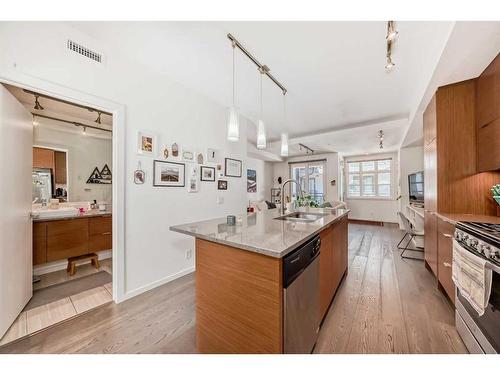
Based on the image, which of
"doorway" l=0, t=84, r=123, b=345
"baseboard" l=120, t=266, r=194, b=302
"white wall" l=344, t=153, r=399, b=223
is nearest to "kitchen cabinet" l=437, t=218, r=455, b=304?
"baseboard" l=120, t=266, r=194, b=302

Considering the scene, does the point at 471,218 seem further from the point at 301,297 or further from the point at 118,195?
the point at 118,195

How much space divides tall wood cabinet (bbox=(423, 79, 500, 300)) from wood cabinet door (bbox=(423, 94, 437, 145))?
0.5 inches

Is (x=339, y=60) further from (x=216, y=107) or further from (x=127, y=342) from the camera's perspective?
(x=127, y=342)

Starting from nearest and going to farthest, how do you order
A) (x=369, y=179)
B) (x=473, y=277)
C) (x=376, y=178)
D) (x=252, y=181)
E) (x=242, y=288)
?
(x=242, y=288) → (x=473, y=277) → (x=376, y=178) → (x=369, y=179) → (x=252, y=181)

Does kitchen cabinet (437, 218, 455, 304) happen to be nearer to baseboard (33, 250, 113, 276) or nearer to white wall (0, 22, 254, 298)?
white wall (0, 22, 254, 298)

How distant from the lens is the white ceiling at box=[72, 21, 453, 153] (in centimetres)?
171

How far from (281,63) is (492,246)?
224 centimetres

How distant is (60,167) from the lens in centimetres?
325

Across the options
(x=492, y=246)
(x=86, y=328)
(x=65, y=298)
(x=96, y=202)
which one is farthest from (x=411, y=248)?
(x=96, y=202)

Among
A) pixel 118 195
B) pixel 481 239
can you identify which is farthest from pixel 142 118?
pixel 481 239

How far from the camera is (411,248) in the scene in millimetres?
3898

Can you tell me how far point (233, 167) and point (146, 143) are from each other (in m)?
1.49

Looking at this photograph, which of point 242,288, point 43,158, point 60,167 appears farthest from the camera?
point 60,167

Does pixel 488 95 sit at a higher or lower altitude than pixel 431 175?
higher
